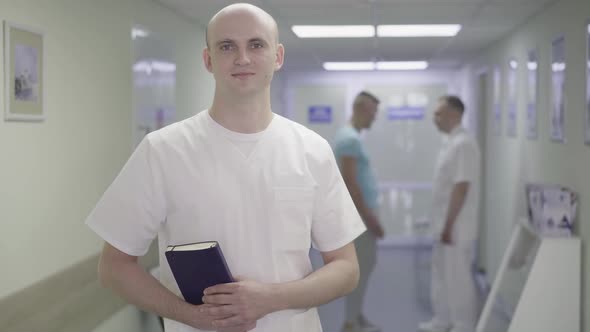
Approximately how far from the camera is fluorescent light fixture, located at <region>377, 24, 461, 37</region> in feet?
19.7

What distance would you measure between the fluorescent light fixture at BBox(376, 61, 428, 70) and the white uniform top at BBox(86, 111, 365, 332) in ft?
25.8

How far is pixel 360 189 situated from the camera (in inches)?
210

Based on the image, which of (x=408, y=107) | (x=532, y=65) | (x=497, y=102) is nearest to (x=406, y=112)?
(x=408, y=107)

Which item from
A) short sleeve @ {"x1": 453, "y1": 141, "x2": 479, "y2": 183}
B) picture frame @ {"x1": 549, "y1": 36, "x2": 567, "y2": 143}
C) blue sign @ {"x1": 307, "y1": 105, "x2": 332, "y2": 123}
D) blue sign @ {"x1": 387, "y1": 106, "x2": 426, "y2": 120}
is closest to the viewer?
picture frame @ {"x1": 549, "y1": 36, "x2": 567, "y2": 143}

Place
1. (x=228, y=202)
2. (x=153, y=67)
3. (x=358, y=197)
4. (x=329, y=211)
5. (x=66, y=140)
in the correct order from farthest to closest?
(x=358, y=197)
(x=153, y=67)
(x=66, y=140)
(x=329, y=211)
(x=228, y=202)

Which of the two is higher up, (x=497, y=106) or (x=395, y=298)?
(x=497, y=106)

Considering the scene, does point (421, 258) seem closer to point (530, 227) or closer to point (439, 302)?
point (439, 302)

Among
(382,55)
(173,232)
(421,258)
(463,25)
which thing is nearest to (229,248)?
(173,232)

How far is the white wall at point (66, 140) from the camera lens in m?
2.99

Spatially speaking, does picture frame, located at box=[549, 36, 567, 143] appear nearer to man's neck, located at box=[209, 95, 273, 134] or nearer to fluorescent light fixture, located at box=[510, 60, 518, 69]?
fluorescent light fixture, located at box=[510, 60, 518, 69]

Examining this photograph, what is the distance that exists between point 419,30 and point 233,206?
489 centimetres

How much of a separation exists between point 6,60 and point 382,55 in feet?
20.0

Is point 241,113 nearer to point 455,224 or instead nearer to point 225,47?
point 225,47

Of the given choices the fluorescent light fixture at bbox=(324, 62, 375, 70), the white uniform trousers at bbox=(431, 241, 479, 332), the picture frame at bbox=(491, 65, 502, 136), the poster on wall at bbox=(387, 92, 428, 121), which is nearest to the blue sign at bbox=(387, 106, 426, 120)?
the poster on wall at bbox=(387, 92, 428, 121)
